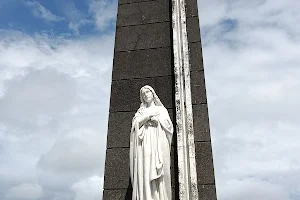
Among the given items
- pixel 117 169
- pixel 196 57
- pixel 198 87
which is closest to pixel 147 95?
pixel 198 87

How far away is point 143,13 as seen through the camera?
365 inches

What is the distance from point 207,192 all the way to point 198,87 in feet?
7.93

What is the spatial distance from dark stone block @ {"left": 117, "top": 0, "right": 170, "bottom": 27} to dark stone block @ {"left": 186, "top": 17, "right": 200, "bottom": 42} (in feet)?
2.02

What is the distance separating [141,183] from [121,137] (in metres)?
1.88

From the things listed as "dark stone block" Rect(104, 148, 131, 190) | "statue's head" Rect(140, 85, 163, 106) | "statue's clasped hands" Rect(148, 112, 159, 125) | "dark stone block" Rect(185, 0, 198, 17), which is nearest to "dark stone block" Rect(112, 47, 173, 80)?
"dark stone block" Rect(185, 0, 198, 17)

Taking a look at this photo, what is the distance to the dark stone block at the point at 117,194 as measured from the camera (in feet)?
23.8

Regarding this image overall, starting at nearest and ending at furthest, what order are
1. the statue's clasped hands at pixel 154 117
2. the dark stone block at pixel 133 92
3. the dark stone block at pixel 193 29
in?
the statue's clasped hands at pixel 154 117 → the dark stone block at pixel 133 92 → the dark stone block at pixel 193 29

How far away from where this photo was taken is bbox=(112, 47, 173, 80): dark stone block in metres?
8.40

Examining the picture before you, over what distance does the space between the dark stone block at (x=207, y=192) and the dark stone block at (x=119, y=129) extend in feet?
6.38

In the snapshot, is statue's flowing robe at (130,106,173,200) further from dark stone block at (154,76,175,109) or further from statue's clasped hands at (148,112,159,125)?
dark stone block at (154,76,175,109)

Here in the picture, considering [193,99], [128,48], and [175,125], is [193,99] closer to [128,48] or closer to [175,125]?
[175,125]

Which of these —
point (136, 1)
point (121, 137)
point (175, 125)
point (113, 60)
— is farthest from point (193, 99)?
point (136, 1)

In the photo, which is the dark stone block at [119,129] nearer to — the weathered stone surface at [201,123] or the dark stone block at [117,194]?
the dark stone block at [117,194]

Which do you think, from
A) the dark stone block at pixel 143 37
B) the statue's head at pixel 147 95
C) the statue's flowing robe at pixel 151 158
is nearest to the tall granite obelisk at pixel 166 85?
the dark stone block at pixel 143 37
